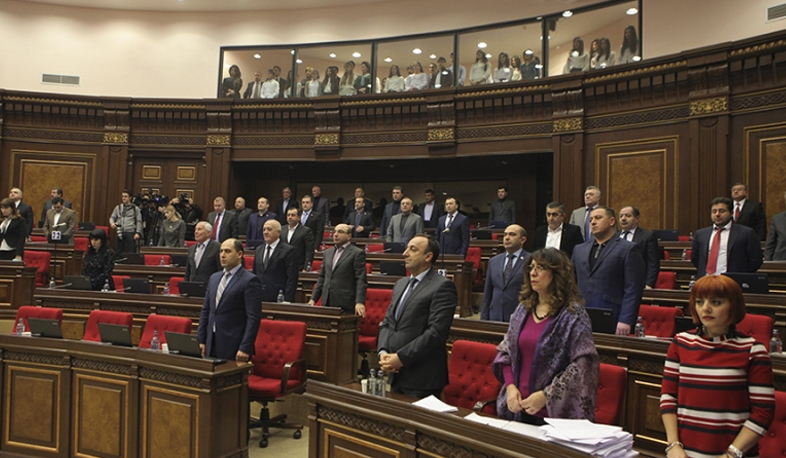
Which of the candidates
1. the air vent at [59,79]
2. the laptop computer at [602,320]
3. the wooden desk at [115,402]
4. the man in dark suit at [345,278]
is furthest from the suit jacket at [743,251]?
the air vent at [59,79]

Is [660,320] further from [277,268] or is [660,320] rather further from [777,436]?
[277,268]

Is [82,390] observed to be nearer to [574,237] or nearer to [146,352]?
[146,352]

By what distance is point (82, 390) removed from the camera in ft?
12.3

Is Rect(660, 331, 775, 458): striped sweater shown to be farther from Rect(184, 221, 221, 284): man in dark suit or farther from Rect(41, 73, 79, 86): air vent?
Rect(41, 73, 79, 86): air vent

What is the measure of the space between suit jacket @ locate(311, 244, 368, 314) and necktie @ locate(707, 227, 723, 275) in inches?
106

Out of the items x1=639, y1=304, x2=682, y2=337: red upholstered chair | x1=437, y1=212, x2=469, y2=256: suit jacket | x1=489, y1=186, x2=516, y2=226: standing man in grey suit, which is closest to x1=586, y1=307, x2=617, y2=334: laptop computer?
x1=639, y1=304, x2=682, y2=337: red upholstered chair

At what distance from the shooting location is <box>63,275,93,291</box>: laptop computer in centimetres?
588

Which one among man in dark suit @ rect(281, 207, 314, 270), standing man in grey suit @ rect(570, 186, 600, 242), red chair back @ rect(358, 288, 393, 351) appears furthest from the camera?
man in dark suit @ rect(281, 207, 314, 270)

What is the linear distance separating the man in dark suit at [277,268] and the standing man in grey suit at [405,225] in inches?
101

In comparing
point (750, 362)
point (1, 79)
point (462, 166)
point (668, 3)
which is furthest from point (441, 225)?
point (1, 79)

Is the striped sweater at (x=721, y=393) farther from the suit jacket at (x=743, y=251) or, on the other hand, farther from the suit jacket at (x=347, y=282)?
the suit jacket at (x=347, y=282)

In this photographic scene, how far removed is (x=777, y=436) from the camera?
2.09 metres

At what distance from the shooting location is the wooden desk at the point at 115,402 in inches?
132

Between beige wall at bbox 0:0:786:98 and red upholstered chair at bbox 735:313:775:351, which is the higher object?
beige wall at bbox 0:0:786:98
